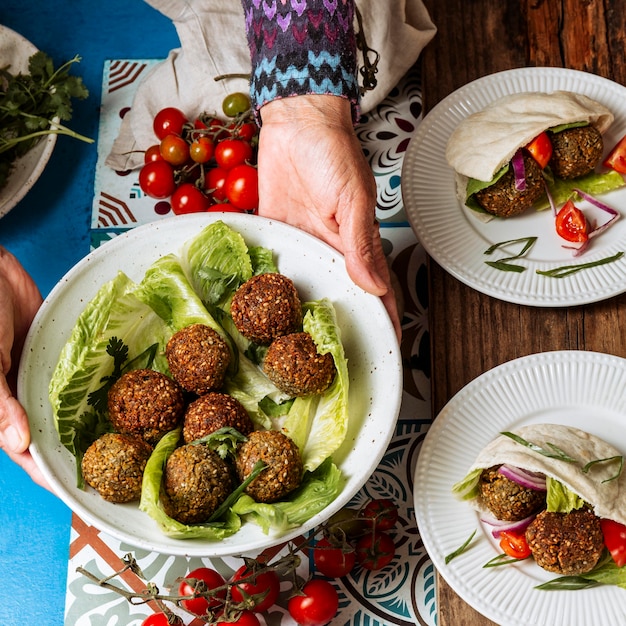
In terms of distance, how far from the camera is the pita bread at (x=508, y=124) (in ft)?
7.64

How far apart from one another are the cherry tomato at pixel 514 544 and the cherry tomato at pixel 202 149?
1.52 metres

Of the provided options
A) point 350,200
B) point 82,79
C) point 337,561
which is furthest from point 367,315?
point 82,79

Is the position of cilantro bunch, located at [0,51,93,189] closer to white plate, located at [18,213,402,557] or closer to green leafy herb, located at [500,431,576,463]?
white plate, located at [18,213,402,557]

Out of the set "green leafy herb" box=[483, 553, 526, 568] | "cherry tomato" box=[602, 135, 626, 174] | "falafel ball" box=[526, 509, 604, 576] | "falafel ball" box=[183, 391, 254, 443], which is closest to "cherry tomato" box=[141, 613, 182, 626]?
"falafel ball" box=[183, 391, 254, 443]

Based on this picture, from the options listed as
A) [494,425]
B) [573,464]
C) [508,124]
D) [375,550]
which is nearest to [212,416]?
[375,550]

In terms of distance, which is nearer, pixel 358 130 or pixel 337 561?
pixel 337 561

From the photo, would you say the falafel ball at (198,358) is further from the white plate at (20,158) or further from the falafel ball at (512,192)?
the white plate at (20,158)

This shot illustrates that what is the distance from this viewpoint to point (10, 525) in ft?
8.36

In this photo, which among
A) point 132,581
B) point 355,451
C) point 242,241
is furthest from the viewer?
point 132,581

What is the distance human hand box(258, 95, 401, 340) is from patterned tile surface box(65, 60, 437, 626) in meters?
0.45

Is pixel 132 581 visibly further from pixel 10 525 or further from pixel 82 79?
pixel 82 79

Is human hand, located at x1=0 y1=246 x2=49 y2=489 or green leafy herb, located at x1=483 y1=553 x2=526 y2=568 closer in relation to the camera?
human hand, located at x1=0 y1=246 x2=49 y2=489

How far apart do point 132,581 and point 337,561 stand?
60cm

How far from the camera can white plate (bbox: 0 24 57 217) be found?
2771mm
